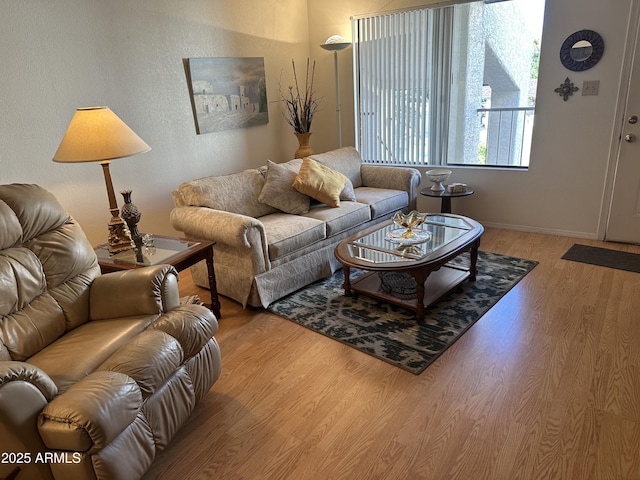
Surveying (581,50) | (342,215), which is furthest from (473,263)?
(581,50)

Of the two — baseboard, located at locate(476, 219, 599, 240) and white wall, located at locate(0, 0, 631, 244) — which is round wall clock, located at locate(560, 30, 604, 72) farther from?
baseboard, located at locate(476, 219, 599, 240)

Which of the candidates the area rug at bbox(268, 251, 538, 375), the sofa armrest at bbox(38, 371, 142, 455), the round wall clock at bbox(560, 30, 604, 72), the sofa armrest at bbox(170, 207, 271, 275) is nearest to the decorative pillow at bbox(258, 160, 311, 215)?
the sofa armrest at bbox(170, 207, 271, 275)

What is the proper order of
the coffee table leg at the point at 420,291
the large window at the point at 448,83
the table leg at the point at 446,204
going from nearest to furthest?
the coffee table leg at the point at 420,291, the table leg at the point at 446,204, the large window at the point at 448,83

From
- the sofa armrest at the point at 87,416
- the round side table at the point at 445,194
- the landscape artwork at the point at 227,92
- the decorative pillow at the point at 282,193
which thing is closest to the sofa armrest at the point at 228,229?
the decorative pillow at the point at 282,193

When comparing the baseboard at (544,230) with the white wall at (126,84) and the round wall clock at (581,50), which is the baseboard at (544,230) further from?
the white wall at (126,84)

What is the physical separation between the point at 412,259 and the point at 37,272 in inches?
77.0

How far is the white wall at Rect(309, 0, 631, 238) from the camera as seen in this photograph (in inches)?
139

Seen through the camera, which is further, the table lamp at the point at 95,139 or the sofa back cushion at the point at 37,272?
the table lamp at the point at 95,139

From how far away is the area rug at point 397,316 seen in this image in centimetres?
245

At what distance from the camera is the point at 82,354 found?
5.63ft

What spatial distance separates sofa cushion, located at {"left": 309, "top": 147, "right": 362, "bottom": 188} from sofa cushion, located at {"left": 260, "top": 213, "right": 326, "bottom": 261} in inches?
34.2

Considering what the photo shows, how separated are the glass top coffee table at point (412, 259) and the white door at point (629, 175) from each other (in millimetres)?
1487

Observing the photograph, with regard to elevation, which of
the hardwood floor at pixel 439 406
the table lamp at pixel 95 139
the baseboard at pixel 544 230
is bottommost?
the hardwood floor at pixel 439 406

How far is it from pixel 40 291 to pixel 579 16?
4.24m
